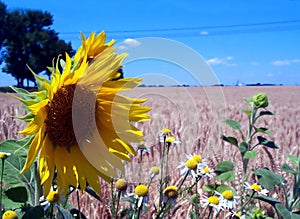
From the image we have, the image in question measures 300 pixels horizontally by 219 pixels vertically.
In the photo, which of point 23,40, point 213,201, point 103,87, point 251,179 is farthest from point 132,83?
point 23,40

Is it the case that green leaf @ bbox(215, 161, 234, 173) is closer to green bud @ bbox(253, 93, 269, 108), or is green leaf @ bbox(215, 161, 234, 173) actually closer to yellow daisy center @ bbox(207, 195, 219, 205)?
green bud @ bbox(253, 93, 269, 108)

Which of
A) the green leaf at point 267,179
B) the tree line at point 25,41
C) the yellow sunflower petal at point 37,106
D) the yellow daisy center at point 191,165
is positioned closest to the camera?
the yellow sunflower petal at point 37,106

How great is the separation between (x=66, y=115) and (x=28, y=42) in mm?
30531

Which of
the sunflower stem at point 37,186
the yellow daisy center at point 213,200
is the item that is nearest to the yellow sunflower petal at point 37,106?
the sunflower stem at point 37,186

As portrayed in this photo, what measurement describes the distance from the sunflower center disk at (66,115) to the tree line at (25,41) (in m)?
27.8

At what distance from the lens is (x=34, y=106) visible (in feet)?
2.30

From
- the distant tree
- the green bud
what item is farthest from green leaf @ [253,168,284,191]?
the distant tree

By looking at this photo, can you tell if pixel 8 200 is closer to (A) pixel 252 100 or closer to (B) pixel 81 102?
(B) pixel 81 102

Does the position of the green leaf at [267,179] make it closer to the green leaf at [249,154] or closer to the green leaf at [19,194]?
the green leaf at [249,154]

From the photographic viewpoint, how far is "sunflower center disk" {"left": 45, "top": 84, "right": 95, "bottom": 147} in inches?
29.8

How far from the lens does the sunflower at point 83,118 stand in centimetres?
72

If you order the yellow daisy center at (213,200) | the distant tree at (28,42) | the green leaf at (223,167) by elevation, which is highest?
the distant tree at (28,42)

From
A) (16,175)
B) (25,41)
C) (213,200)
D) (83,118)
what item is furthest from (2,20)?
(83,118)

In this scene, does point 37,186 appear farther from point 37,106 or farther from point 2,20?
point 2,20
